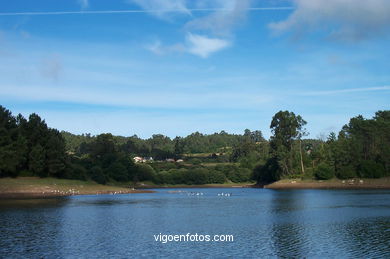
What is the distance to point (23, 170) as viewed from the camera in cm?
12406

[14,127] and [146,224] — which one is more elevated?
[14,127]

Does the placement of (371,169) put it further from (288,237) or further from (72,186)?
(288,237)

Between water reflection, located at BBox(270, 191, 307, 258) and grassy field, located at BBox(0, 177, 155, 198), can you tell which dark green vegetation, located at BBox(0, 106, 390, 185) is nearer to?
grassy field, located at BBox(0, 177, 155, 198)

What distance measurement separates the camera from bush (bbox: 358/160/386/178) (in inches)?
5886

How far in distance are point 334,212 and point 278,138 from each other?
118516mm

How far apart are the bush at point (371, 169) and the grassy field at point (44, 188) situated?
84307 millimetres

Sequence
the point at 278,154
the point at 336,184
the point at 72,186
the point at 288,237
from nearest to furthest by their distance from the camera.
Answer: the point at 288,237 → the point at 72,186 → the point at 336,184 → the point at 278,154

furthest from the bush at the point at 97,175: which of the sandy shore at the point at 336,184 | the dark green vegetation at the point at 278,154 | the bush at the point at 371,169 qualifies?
the bush at the point at 371,169

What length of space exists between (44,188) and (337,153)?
10380cm

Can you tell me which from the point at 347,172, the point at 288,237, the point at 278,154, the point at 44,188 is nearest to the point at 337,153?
the point at 347,172

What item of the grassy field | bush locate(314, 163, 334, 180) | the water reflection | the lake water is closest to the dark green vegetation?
bush locate(314, 163, 334, 180)

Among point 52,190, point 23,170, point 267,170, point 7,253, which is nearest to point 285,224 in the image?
point 7,253

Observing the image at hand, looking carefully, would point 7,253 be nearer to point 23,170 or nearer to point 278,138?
point 23,170

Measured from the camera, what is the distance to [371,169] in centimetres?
14975
